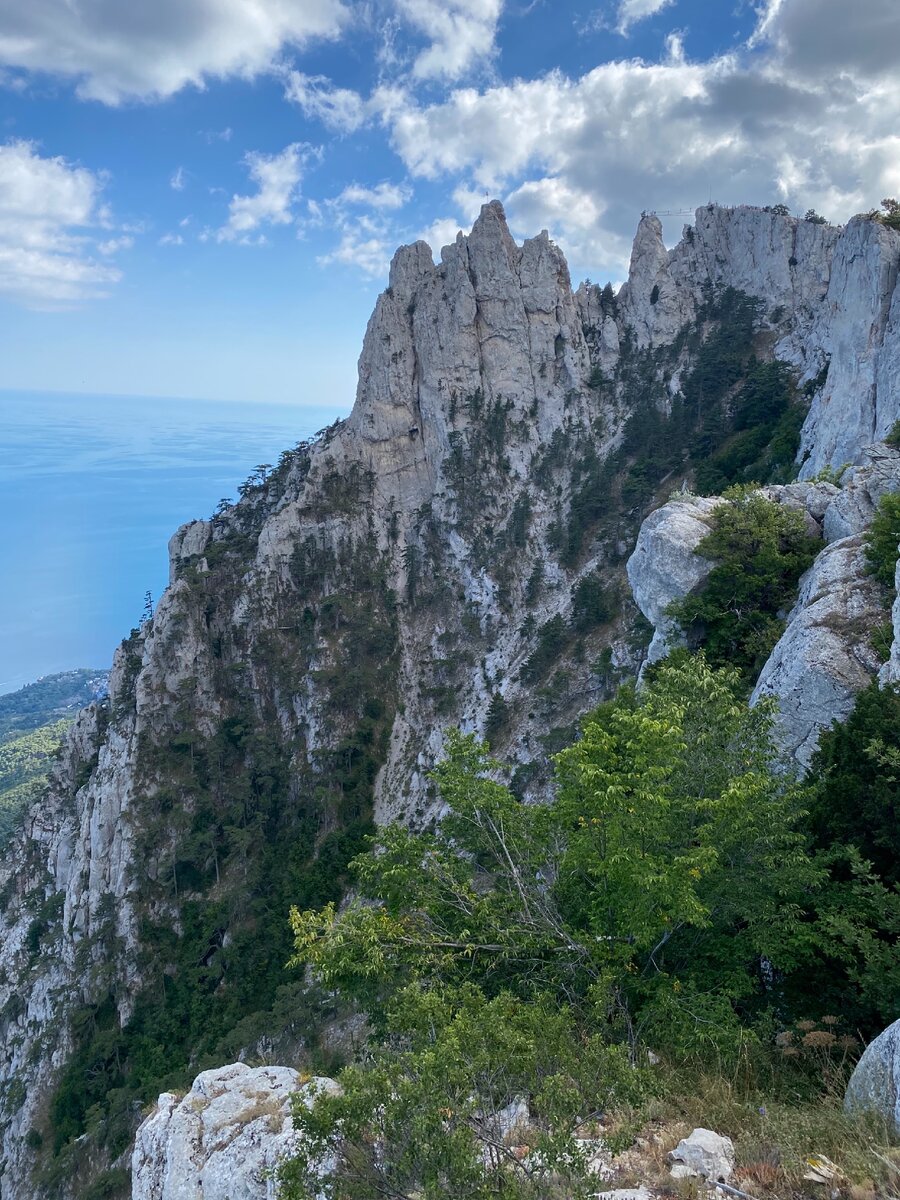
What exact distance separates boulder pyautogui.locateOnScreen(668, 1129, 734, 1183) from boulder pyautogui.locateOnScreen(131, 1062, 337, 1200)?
412cm

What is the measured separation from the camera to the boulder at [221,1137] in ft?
27.7

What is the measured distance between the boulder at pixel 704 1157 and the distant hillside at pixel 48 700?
Result: 5538 inches

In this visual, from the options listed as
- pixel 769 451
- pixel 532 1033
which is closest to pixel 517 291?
pixel 769 451

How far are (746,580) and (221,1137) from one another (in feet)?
58.4

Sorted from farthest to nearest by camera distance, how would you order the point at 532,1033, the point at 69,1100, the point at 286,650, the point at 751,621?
the point at 286,650, the point at 69,1100, the point at 751,621, the point at 532,1033

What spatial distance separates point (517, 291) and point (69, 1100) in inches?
2499

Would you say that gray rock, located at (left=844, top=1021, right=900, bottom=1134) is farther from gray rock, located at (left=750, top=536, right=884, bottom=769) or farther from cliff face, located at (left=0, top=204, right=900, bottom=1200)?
cliff face, located at (left=0, top=204, right=900, bottom=1200)

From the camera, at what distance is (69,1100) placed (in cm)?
3781

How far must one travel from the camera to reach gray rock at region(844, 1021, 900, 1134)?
21.7 feet

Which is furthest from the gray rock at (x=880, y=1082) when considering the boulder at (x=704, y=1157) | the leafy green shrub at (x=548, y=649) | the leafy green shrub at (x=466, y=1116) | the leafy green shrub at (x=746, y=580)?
the leafy green shrub at (x=548, y=649)

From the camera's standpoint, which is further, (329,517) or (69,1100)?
(329,517)

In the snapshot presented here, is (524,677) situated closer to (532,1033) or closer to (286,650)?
(286,650)

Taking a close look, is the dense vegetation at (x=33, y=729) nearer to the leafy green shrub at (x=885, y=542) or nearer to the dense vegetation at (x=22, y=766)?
the dense vegetation at (x=22, y=766)

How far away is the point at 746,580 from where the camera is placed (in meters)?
19.8
